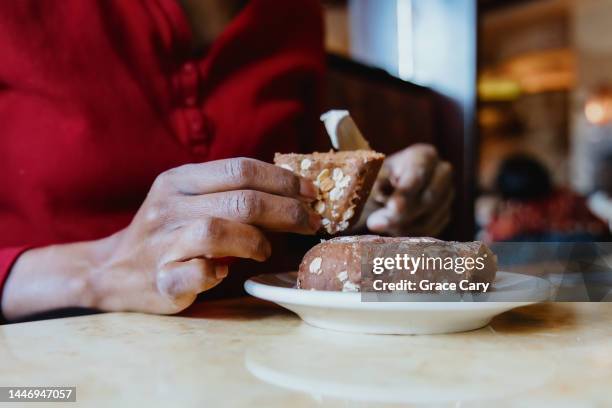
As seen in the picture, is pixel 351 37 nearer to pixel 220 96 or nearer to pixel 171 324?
pixel 220 96

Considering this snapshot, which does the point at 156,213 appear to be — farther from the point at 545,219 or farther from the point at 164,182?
the point at 545,219

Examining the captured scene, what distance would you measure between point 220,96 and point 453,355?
1.16ft

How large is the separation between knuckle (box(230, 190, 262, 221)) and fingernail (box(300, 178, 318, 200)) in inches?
1.2

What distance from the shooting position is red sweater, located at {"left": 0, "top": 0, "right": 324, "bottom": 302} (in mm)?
505

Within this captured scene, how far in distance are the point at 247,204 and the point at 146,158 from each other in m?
0.16

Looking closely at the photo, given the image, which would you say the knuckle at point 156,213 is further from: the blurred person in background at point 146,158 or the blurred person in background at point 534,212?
the blurred person in background at point 534,212

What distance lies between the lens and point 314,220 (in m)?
0.40

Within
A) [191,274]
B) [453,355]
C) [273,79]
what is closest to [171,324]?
[191,274]

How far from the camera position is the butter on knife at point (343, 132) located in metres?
0.44

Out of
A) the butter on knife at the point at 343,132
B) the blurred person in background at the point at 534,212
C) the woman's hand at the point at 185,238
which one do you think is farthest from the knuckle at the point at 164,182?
the blurred person in background at the point at 534,212

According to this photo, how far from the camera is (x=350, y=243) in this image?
35 cm

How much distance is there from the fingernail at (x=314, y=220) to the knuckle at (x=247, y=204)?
0.03 meters

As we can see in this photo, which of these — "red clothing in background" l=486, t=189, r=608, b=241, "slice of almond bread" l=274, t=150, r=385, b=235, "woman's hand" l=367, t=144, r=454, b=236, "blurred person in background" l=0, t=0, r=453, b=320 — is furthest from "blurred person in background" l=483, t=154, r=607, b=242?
"slice of almond bread" l=274, t=150, r=385, b=235

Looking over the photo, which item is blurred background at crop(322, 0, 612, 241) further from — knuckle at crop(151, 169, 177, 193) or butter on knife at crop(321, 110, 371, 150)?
knuckle at crop(151, 169, 177, 193)
